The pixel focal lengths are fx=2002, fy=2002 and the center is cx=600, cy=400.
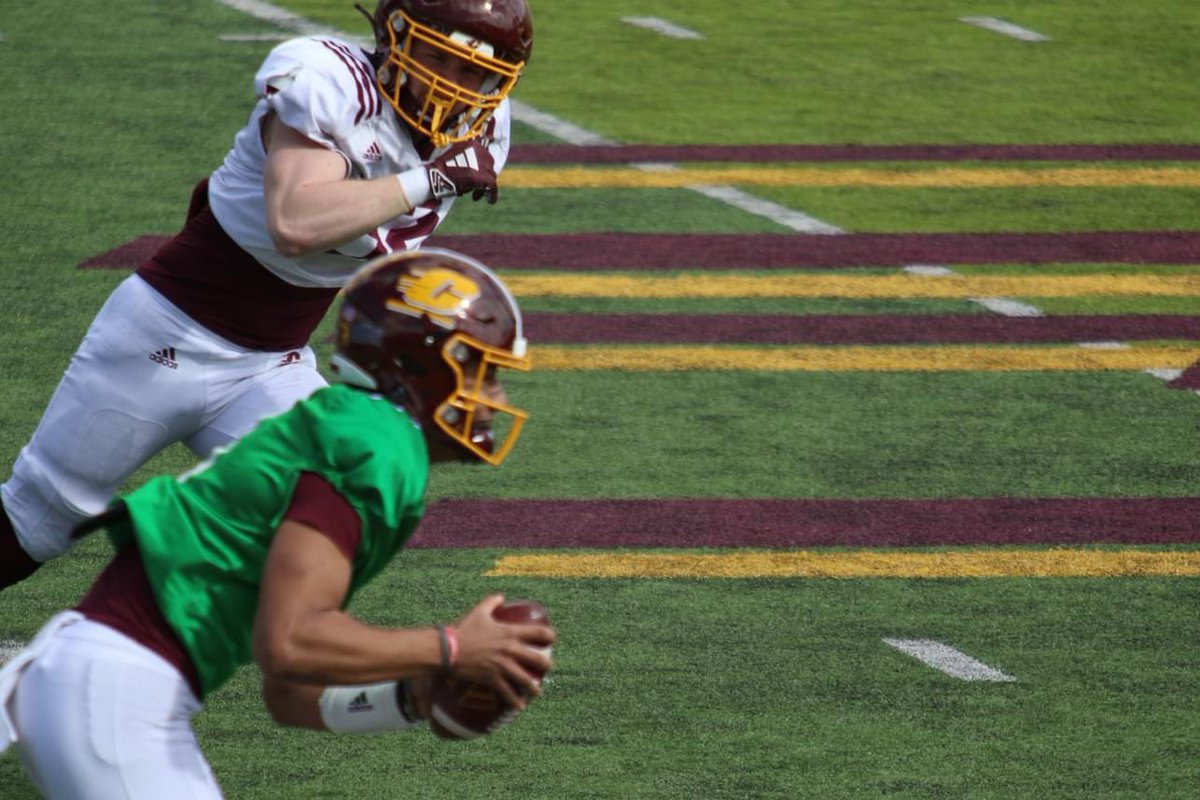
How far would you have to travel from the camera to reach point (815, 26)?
12.0 metres

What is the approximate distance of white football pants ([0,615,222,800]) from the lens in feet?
8.57

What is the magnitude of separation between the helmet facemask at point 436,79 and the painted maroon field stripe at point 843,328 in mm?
3280

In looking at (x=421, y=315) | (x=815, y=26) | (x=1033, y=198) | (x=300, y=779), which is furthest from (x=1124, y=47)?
(x=421, y=315)

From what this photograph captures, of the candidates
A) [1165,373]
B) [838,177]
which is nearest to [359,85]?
[1165,373]

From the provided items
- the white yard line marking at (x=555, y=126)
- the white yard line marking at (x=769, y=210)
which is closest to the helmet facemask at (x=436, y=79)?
the white yard line marking at (x=769, y=210)

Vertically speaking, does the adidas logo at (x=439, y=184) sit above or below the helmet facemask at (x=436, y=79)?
below

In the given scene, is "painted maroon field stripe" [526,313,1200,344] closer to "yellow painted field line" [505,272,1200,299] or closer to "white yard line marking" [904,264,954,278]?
"yellow painted field line" [505,272,1200,299]

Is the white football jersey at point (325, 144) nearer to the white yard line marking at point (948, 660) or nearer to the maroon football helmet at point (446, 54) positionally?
the maroon football helmet at point (446, 54)

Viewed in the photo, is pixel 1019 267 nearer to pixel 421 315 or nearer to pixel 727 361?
pixel 727 361

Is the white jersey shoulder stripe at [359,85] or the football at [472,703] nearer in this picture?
the football at [472,703]

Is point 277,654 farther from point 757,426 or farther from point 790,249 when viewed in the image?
point 790,249

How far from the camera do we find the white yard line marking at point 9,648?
4500 millimetres

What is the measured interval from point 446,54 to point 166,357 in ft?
2.70

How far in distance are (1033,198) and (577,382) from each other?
128 inches
